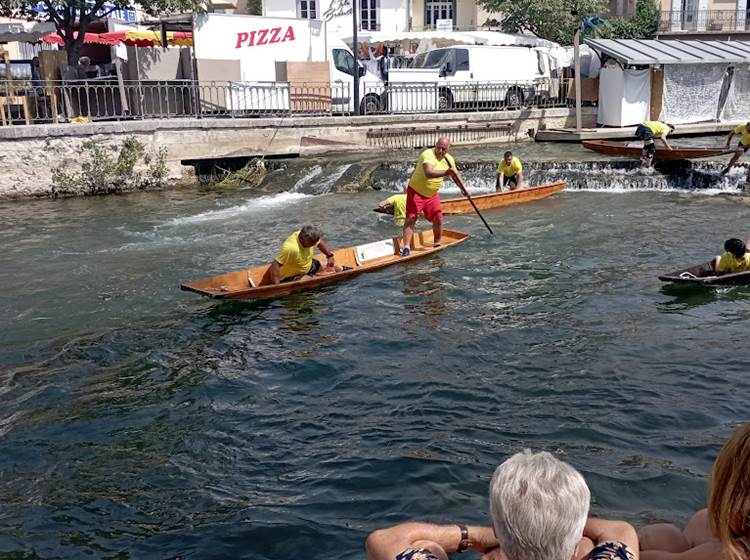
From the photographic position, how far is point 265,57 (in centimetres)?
2303

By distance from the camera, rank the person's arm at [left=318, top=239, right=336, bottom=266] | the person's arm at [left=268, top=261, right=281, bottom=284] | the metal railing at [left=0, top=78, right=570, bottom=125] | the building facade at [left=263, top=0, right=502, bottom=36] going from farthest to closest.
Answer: the building facade at [left=263, top=0, right=502, bottom=36] → the metal railing at [left=0, top=78, right=570, bottom=125] → the person's arm at [left=318, top=239, right=336, bottom=266] → the person's arm at [left=268, top=261, right=281, bottom=284]

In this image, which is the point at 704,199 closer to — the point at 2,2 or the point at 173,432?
the point at 173,432

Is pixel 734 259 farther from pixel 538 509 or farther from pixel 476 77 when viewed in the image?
pixel 476 77

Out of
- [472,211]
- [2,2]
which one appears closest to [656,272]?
[472,211]

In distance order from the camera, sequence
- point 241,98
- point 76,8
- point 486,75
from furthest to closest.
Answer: point 486,75 → point 241,98 → point 76,8

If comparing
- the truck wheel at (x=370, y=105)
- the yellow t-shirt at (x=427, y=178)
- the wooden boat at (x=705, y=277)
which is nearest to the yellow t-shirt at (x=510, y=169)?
the yellow t-shirt at (x=427, y=178)

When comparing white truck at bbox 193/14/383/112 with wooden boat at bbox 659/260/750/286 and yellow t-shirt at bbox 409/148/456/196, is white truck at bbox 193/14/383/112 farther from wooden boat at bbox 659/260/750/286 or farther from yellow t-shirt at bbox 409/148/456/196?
wooden boat at bbox 659/260/750/286

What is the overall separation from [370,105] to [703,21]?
26.2 m

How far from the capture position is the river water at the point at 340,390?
5.60 m

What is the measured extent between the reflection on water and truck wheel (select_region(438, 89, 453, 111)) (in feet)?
41.3

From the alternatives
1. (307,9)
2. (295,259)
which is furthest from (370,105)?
(307,9)

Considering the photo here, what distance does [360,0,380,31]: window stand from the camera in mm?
39875

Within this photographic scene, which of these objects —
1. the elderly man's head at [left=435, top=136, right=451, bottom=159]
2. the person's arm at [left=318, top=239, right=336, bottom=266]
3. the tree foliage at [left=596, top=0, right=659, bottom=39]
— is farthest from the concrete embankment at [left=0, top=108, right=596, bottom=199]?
the tree foliage at [left=596, top=0, right=659, bottom=39]

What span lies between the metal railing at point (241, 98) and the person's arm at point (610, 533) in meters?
17.7
